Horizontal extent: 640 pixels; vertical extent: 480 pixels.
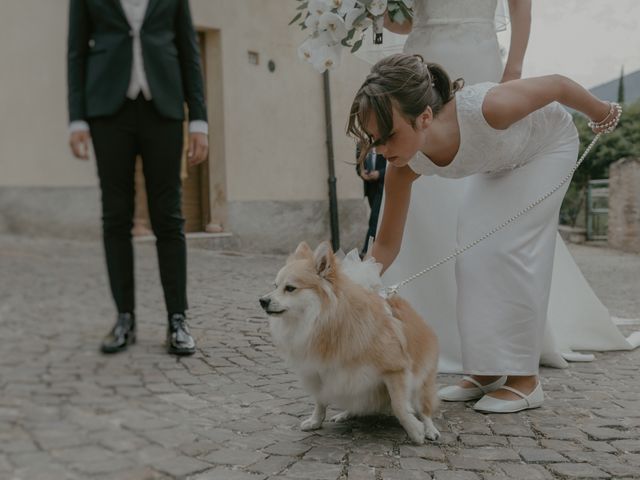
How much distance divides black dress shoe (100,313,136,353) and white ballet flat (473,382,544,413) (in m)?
1.40

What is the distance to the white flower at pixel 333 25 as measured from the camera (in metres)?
3.08

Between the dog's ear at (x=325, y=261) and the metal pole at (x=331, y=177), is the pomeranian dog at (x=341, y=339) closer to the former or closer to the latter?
the dog's ear at (x=325, y=261)

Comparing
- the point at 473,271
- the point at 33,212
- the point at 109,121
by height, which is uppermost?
the point at 109,121

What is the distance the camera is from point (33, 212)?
1.53 m

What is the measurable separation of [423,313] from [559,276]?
3.39 feet

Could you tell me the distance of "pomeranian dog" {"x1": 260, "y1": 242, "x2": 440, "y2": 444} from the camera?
229 cm

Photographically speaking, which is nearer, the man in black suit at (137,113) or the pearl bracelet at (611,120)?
the man in black suit at (137,113)

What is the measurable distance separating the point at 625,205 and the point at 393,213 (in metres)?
11.3

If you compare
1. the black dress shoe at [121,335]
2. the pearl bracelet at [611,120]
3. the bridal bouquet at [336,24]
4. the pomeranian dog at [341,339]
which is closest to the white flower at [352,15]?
the bridal bouquet at [336,24]

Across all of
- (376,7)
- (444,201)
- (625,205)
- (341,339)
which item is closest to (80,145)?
(341,339)

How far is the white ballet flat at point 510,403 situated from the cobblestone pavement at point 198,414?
1.4 inches

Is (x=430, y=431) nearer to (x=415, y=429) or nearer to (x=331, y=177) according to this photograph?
(x=415, y=429)

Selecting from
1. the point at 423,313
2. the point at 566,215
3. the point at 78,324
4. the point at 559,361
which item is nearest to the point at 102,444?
the point at 78,324

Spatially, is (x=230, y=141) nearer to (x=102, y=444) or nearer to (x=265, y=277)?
(x=265, y=277)
